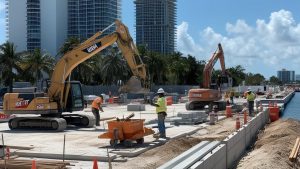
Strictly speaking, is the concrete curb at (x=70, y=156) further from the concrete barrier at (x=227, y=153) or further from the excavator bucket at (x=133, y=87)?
the excavator bucket at (x=133, y=87)

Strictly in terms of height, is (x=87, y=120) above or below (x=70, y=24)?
below

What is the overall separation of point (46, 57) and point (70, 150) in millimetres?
61823

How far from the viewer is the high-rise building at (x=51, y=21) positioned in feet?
529

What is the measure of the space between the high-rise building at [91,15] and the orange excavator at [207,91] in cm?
11515

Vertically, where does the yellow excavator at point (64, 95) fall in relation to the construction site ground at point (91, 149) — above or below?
above

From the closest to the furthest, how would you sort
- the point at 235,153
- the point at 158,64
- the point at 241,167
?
the point at 241,167 → the point at 235,153 → the point at 158,64

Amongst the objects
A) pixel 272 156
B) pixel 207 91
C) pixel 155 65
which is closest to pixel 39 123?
pixel 272 156

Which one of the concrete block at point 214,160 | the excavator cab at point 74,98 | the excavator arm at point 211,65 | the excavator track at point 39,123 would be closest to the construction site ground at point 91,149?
the excavator track at point 39,123

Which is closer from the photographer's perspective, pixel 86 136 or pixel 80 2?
pixel 86 136

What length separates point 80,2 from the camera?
16238 cm

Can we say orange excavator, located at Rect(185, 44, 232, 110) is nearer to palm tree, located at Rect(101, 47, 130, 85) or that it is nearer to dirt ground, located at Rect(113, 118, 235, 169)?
dirt ground, located at Rect(113, 118, 235, 169)

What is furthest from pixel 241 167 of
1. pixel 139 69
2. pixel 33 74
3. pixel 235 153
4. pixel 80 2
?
pixel 80 2

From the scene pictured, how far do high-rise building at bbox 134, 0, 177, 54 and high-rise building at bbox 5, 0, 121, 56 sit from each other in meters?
12.0

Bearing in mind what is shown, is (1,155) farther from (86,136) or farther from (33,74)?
(33,74)
